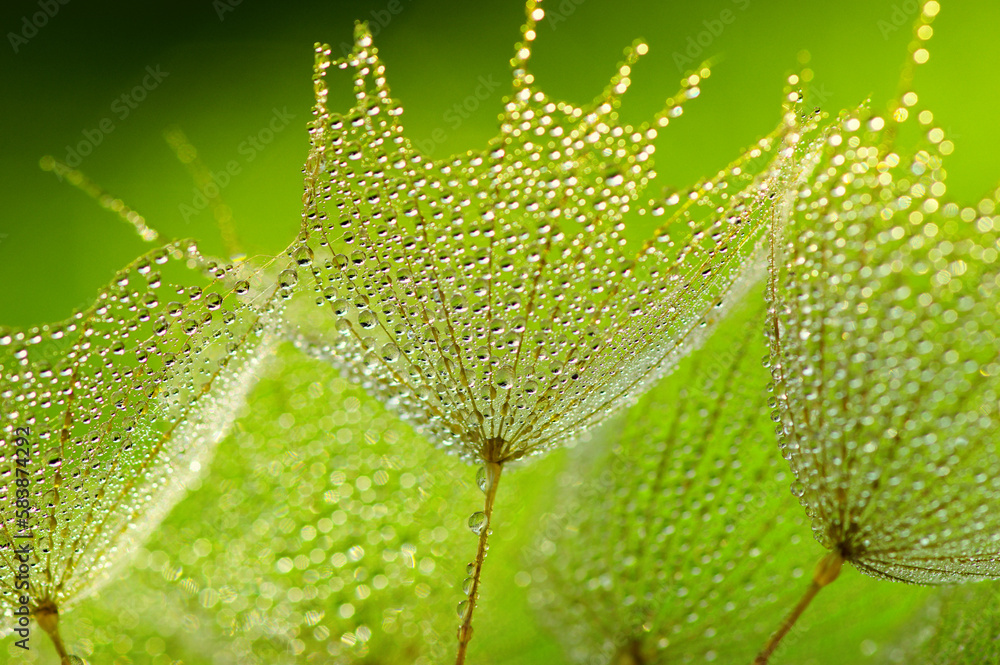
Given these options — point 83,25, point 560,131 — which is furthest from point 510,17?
point 560,131

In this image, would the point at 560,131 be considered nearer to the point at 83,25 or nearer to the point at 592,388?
the point at 592,388

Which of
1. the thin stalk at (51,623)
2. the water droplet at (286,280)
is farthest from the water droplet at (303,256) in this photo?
the thin stalk at (51,623)

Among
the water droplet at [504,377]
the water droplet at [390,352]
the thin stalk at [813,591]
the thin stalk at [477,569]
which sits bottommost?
the thin stalk at [813,591]

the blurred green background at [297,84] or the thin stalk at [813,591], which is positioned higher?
the blurred green background at [297,84]

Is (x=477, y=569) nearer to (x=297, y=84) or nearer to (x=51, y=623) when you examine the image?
(x=51, y=623)

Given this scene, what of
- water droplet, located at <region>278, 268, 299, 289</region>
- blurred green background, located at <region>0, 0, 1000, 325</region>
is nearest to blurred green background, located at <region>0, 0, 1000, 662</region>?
blurred green background, located at <region>0, 0, 1000, 325</region>

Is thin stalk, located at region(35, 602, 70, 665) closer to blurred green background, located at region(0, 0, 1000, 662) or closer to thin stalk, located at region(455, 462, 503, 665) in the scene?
thin stalk, located at region(455, 462, 503, 665)

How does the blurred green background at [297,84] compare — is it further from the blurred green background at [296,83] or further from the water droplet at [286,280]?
the water droplet at [286,280]

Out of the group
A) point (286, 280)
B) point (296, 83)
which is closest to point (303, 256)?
point (286, 280)
